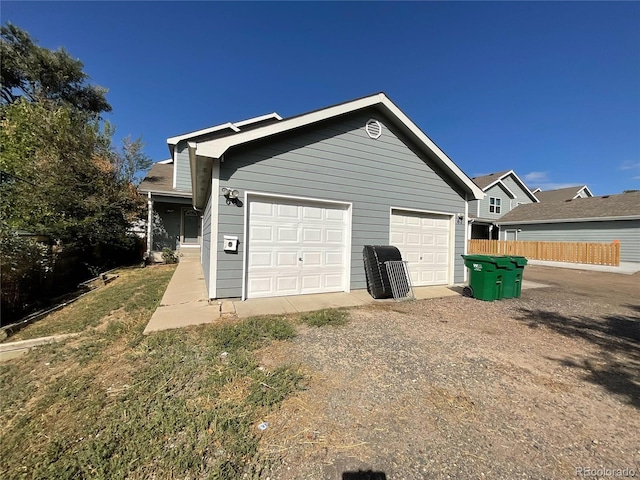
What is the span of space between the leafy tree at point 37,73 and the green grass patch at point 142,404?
2337cm

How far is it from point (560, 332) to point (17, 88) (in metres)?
32.4

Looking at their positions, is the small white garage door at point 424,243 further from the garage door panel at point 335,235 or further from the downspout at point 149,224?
the downspout at point 149,224

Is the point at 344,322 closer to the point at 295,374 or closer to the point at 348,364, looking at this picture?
the point at 348,364

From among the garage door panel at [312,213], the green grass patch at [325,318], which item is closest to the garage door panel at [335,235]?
the garage door panel at [312,213]

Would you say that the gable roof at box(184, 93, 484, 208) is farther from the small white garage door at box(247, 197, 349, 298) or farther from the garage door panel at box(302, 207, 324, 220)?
the garage door panel at box(302, 207, 324, 220)

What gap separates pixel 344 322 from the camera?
4.53 m

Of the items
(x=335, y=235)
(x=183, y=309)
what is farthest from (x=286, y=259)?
(x=183, y=309)

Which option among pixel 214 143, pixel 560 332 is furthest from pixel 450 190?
pixel 214 143

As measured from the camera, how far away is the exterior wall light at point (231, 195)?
534 centimetres

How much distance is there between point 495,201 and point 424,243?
66.5 ft

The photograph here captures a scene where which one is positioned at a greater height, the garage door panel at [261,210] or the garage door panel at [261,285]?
the garage door panel at [261,210]

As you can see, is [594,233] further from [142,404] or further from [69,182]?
[69,182]

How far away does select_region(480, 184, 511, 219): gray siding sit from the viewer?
2262 cm

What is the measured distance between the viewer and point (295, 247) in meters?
6.12
